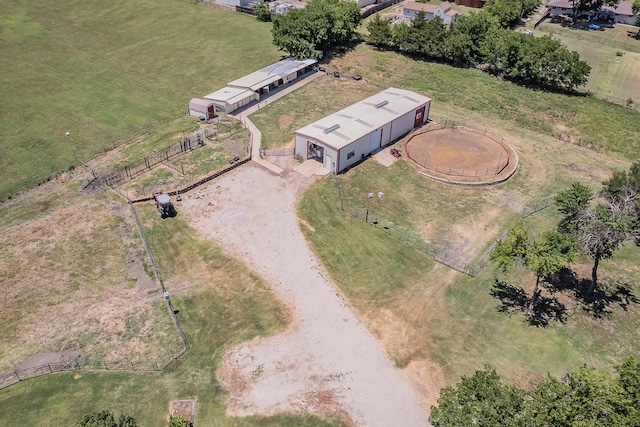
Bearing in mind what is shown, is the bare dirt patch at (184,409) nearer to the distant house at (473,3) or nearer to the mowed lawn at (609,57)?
the mowed lawn at (609,57)

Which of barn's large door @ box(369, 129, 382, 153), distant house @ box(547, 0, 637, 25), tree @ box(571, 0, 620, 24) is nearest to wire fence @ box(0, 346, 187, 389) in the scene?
barn's large door @ box(369, 129, 382, 153)

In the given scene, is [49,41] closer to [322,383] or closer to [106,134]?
[106,134]

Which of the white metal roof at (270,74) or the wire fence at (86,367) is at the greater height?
the white metal roof at (270,74)

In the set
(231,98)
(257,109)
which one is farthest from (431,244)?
(231,98)

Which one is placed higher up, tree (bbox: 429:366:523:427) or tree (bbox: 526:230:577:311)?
tree (bbox: 429:366:523:427)

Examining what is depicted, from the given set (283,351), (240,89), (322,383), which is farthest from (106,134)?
(322,383)

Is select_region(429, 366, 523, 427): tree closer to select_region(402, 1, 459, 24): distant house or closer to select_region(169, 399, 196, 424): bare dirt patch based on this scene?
select_region(169, 399, 196, 424): bare dirt patch

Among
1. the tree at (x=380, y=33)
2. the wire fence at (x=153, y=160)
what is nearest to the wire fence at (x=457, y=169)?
the tree at (x=380, y=33)
